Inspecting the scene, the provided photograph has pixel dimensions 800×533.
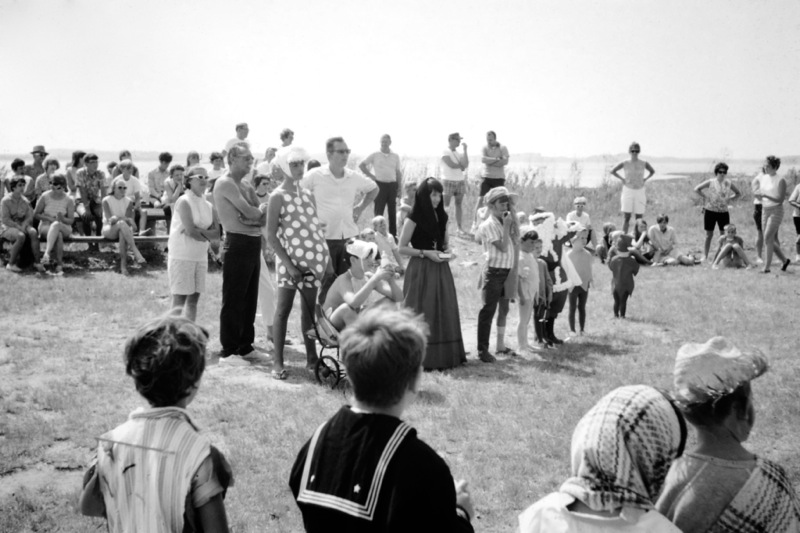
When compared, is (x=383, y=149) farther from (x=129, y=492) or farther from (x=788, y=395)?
(x=129, y=492)

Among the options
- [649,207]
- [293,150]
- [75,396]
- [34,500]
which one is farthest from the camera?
[649,207]

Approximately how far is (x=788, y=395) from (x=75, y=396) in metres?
6.14

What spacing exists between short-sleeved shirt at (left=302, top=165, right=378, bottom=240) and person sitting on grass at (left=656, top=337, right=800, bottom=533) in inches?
225

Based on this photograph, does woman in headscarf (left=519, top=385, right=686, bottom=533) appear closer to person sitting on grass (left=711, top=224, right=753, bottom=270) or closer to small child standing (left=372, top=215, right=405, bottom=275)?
small child standing (left=372, top=215, right=405, bottom=275)

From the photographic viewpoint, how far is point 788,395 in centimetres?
689

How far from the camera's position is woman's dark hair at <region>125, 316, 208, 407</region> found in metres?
2.55

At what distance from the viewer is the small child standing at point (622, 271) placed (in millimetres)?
10336

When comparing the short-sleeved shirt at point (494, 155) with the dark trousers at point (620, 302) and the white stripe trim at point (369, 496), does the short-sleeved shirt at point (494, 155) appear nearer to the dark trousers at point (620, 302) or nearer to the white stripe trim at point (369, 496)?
the dark trousers at point (620, 302)

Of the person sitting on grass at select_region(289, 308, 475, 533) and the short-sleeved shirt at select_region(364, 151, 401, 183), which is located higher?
the short-sleeved shirt at select_region(364, 151, 401, 183)

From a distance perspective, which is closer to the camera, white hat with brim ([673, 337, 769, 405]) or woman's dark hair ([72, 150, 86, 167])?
white hat with brim ([673, 337, 769, 405])

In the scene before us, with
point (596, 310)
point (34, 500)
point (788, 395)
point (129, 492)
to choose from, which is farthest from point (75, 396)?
point (596, 310)

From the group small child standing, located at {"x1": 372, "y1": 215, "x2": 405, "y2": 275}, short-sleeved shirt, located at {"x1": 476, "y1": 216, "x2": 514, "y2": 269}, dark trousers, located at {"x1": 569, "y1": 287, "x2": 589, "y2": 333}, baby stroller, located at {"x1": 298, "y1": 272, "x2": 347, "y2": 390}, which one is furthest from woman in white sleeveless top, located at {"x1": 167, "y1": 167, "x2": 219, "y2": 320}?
dark trousers, located at {"x1": 569, "y1": 287, "x2": 589, "y2": 333}

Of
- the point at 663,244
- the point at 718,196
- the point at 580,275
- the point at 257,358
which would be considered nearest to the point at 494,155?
the point at 663,244

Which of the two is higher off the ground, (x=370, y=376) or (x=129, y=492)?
(x=370, y=376)
